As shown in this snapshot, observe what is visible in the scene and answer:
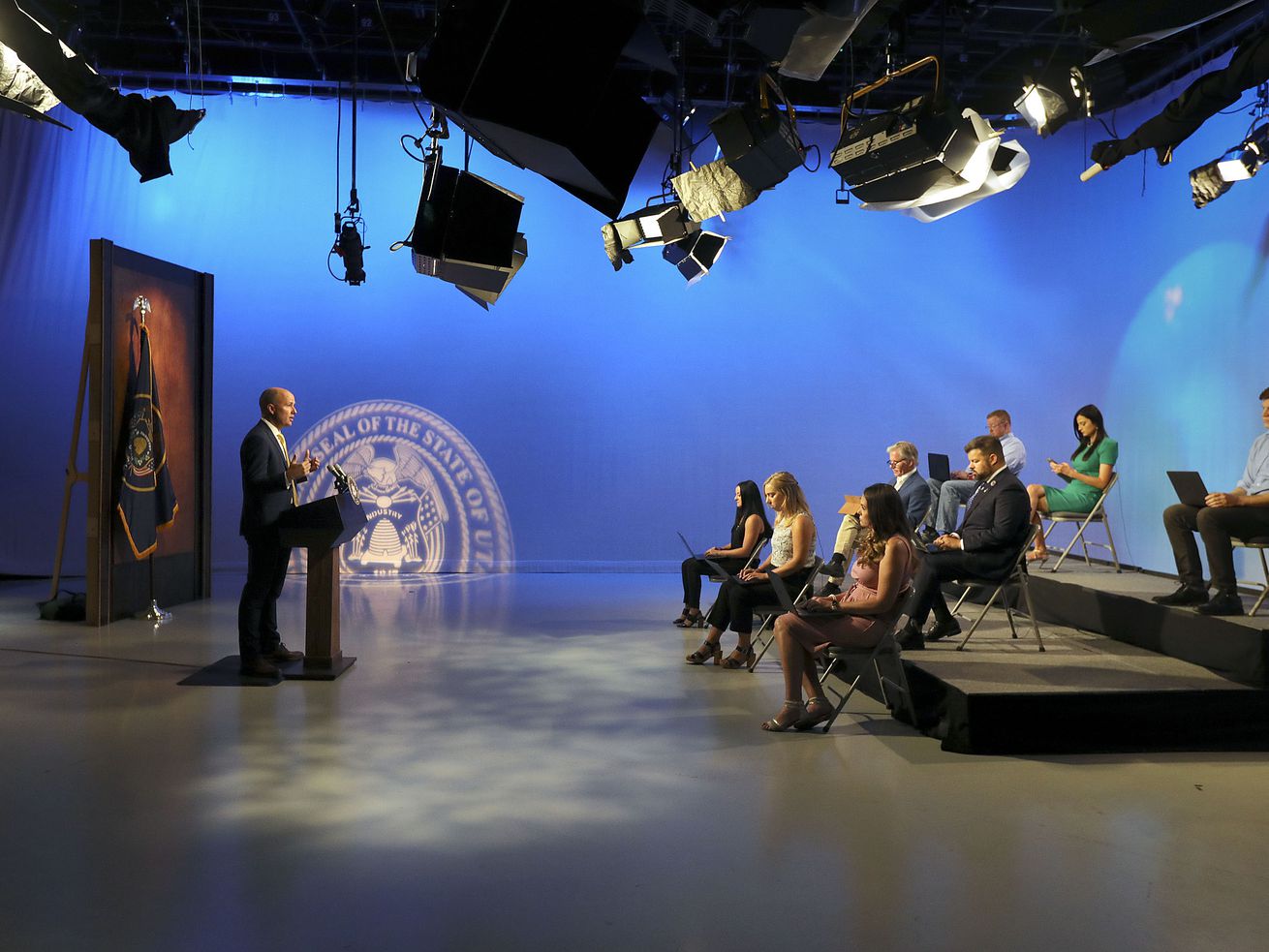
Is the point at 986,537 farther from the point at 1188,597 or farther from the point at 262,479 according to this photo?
the point at 262,479

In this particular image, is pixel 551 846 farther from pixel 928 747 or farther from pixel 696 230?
pixel 696 230

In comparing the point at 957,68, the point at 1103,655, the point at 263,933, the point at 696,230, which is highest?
the point at 957,68


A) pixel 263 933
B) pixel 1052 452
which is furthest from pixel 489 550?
pixel 263 933

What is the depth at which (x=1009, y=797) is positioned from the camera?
402cm

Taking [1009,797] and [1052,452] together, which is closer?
[1009,797]

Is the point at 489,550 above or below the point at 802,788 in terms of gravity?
above

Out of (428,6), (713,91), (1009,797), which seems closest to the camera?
(1009,797)

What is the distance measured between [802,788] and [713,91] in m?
8.00

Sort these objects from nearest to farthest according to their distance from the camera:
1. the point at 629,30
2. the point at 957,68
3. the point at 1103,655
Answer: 1. the point at 629,30
2. the point at 1103,655
3. the point at 957,68

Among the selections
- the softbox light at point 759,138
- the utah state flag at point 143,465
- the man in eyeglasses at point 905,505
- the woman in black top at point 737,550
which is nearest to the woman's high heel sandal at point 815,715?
the man in eyeglasses at point 905,505

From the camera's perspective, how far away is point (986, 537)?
5895mm

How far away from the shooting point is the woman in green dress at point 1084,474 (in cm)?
735

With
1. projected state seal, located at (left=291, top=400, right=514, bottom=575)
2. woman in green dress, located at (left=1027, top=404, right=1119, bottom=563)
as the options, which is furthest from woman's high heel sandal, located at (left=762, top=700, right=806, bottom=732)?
projected state seal, located at (left=291, top=400, right=514, bottom=575)

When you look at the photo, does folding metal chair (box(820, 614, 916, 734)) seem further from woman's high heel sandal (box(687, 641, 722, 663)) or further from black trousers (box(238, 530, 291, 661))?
black trousers (box(238, 530, 291, 661))
